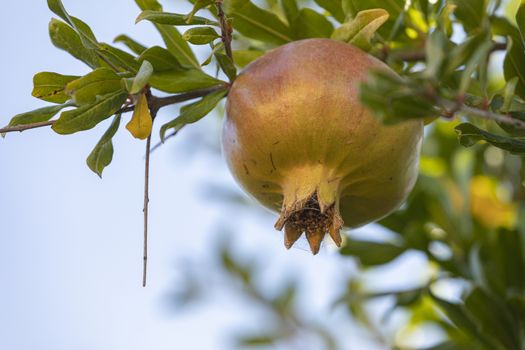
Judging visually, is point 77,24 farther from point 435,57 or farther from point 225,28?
point 435,57

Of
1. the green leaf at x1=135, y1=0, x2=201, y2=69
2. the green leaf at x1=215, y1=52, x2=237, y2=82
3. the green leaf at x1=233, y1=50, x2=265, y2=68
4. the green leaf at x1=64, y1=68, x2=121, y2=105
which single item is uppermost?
the green leaf at x1=64, y1=68, x2=121, y2=105

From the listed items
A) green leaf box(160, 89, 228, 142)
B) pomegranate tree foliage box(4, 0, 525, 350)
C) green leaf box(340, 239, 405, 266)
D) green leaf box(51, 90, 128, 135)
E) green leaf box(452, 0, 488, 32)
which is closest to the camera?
pomegranate tree foliage box(4, 0, 525, 350)

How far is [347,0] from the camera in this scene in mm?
1759

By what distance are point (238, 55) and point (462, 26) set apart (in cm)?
54

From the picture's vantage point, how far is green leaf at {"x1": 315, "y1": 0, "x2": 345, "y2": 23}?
1887 millimetres

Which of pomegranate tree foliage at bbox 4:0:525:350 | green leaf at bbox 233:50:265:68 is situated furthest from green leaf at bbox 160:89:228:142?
green leaf at bbox 233:50:265:68

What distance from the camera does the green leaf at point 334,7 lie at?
1.89m

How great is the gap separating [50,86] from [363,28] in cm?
64

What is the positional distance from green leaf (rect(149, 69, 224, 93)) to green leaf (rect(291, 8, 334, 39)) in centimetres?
35

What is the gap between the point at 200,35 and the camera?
1525mm

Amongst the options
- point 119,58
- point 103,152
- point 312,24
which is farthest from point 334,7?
point 103,152

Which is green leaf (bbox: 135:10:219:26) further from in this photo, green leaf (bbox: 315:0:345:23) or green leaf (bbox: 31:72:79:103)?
Answer: green leaf (bbox: 315:0:345:23)

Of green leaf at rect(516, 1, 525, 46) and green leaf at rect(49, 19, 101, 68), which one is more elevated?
green leaf at rect(49, 19, 101, 68)

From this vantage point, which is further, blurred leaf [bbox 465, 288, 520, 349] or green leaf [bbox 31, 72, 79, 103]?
blurred leaf [bbox 465, 288, 520, 349]
